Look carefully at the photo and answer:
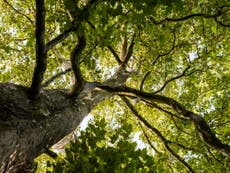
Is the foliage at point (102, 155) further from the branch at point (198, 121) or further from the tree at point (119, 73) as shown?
the branch at point (198, 121)

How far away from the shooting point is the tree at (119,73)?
385cm

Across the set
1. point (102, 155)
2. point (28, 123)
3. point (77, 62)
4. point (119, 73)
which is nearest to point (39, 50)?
point (28, 123)

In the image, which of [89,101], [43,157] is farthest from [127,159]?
[43,157]

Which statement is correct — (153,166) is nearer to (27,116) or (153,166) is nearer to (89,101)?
(27,116)

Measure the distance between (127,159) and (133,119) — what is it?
9.80m

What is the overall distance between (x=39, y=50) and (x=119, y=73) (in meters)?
6.61

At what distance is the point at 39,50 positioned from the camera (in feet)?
13.6

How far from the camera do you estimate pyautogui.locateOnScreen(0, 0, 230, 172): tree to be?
385 centimetres

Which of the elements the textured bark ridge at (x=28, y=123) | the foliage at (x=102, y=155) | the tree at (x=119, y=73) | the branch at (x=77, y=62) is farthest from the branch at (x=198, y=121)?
the foliage at (x=102, y=155)

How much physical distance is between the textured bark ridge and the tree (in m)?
0.01

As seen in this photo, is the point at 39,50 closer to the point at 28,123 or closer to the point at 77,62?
the point at 28,123


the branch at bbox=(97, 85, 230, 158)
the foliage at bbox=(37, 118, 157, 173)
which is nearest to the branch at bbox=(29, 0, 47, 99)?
the foliage at bbox=(37, 118, 157, 173)

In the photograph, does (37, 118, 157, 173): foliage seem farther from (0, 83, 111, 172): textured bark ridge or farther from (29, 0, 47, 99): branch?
(29, 0, 47, 99): branch

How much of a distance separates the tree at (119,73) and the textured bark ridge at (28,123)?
0.05 feet
